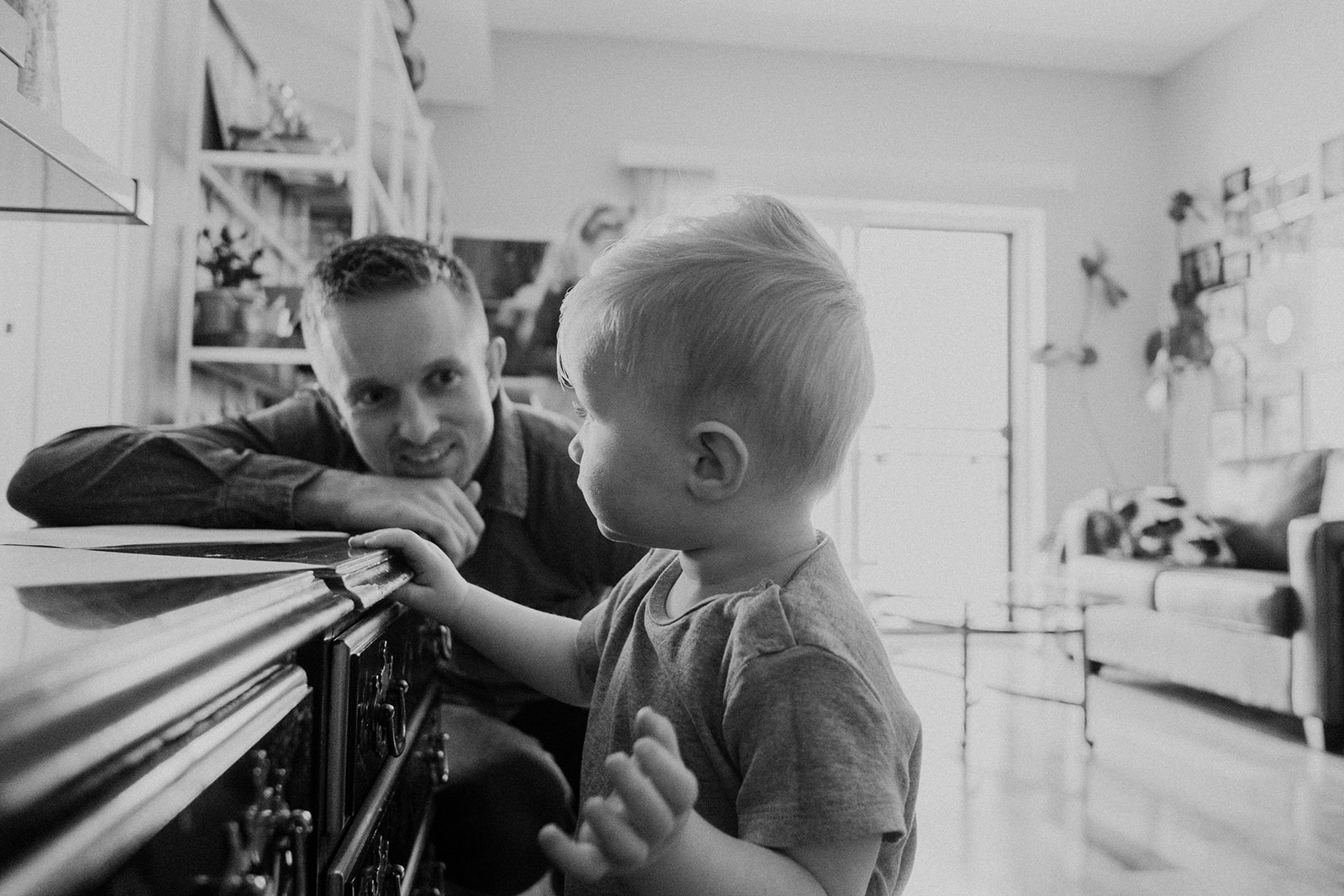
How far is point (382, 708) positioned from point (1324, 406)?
16.6 ft

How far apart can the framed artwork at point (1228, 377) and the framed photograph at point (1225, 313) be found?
0.08m

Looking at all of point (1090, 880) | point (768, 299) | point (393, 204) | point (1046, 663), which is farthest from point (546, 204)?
point (768, 299)

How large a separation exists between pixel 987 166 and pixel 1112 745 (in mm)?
3740

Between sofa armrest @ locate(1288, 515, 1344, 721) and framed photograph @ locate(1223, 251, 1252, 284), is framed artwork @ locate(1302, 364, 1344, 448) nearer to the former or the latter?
framed photograph @ locate(1223, 251, 1252, 284)

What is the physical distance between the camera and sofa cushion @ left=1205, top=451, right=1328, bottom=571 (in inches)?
156

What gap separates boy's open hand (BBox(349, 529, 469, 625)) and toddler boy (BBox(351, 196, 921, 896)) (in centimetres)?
2

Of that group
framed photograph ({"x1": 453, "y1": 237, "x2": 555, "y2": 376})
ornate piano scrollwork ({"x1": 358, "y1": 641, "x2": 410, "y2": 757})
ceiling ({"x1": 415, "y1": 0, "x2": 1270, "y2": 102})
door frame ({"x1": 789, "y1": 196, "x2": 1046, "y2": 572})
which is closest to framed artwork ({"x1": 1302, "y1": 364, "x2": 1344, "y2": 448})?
door frame ({"x1": 789, "y1": 196, "x2": 1046, "y2": 572})

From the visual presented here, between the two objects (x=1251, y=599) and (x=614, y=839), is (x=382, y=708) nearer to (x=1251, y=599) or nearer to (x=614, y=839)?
(x=614, y=839)

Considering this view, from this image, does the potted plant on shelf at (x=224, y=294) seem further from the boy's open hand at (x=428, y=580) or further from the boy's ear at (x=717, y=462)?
the boy's ear at (x=717, y=462)

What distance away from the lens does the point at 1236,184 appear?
539 centimetres

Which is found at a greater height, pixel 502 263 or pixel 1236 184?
pixel 1236 184


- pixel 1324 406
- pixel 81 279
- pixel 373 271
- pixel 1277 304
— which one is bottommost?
pixel 373 271

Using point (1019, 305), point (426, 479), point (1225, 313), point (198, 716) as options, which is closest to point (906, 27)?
point (1019, 305)

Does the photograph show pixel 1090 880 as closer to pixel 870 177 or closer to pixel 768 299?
pixel 768 299
